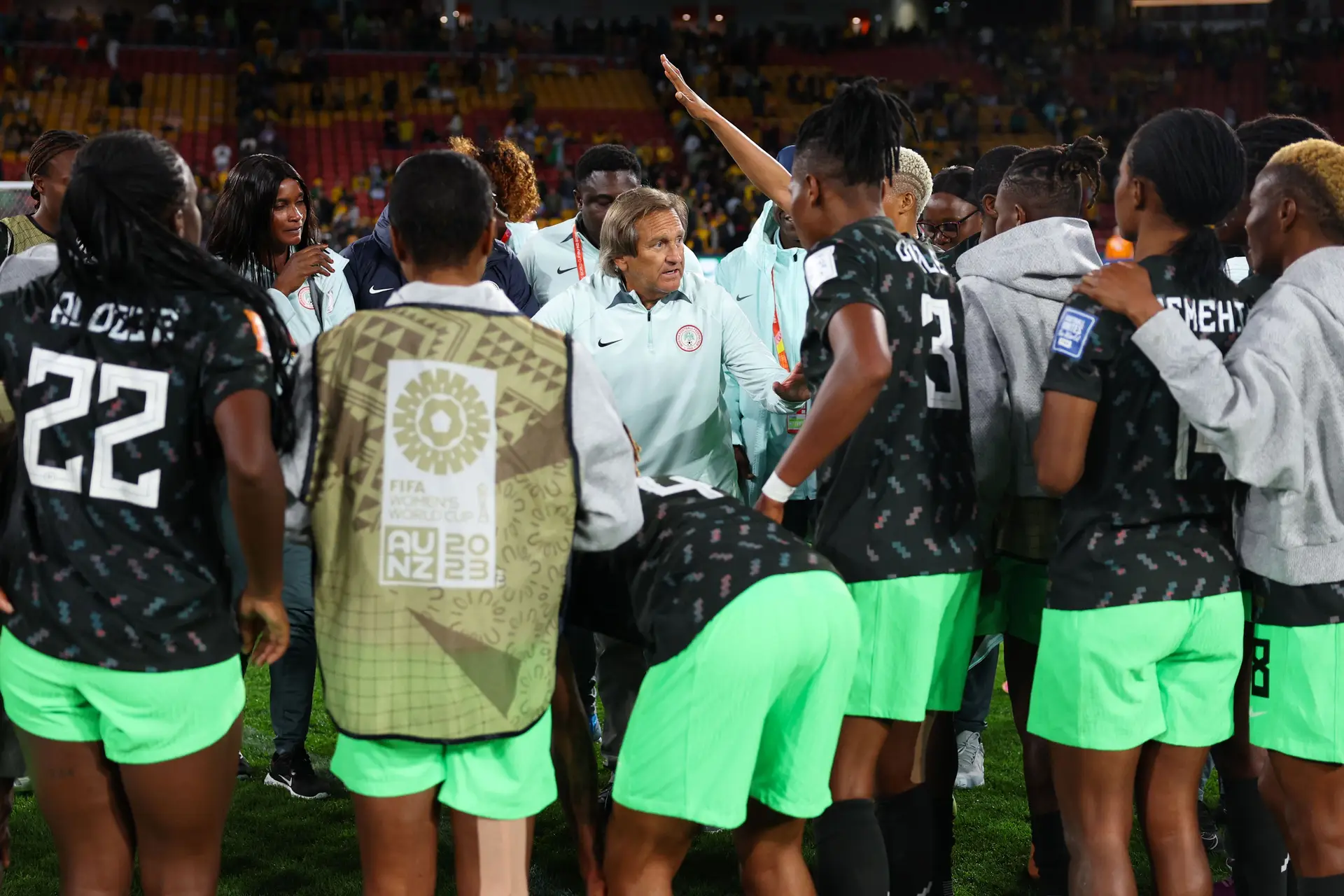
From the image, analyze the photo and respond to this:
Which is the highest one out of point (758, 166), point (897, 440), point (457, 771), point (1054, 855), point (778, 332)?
point (758, 166)

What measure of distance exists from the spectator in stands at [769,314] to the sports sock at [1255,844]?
1.75m

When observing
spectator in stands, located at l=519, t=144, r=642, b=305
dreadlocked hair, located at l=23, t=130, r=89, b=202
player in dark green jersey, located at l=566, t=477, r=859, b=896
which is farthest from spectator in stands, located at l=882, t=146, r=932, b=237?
dreadlocked hair, located at l=23, t=130, r=89, b=202

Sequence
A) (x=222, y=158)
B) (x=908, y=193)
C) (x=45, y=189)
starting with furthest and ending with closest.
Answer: (x=222, y=158) → (x=45, y=189) → (x=908, y=193)

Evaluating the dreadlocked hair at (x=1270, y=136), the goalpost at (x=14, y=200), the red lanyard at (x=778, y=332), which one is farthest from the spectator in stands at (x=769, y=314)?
the goalpost at (x=14, y=200)

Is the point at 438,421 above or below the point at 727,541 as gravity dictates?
above

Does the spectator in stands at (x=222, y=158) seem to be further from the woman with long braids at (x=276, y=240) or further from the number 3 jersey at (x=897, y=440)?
the number 3 jersey at (x=897, y=440)

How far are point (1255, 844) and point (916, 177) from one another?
6.59ft

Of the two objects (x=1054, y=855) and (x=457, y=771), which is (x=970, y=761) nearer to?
(x=1054, y=855)

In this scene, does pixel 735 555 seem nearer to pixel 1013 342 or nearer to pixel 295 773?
pixel 1013 342

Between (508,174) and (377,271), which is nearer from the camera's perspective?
(377,271)

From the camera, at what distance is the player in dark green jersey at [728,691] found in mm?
2383

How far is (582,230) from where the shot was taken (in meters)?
5.20

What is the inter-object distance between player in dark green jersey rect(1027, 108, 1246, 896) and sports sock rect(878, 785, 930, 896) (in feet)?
1.23

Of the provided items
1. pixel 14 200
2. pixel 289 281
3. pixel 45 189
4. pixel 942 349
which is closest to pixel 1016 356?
pixel 942 349
